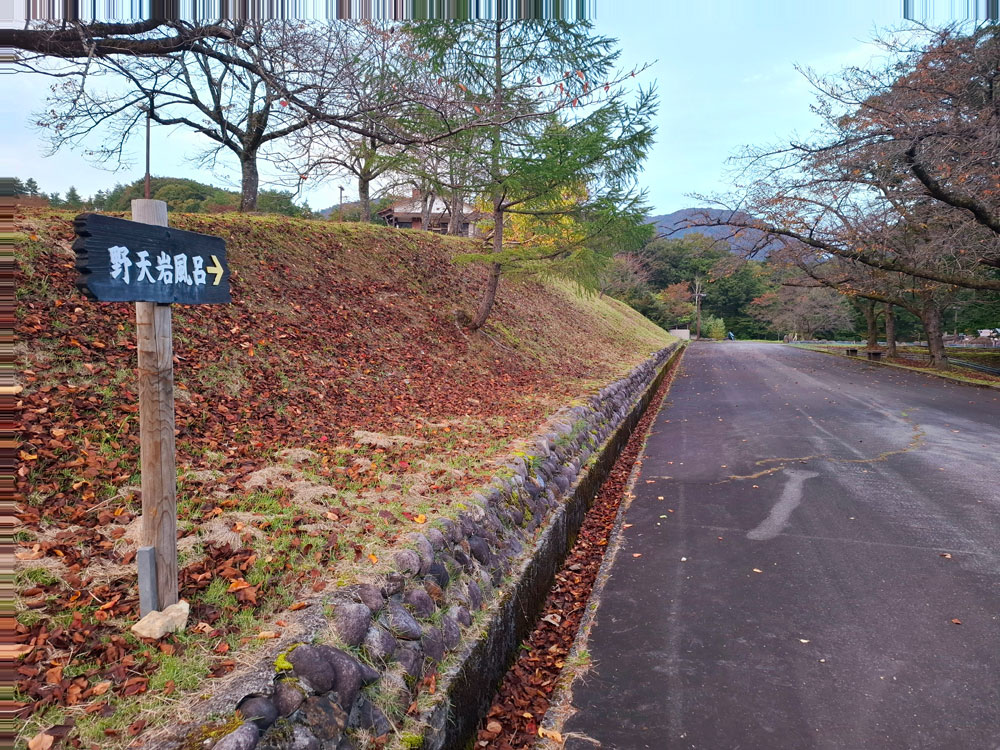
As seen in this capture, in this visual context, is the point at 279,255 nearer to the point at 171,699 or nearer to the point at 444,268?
the point at 444,268

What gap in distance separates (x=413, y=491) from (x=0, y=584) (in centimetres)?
256

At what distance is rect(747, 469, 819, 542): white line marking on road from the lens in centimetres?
561

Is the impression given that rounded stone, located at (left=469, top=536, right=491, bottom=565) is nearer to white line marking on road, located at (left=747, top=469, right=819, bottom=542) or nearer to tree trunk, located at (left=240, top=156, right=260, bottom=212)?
white line marking on road, located at (left=747, top=469, right=819, bottom=542)

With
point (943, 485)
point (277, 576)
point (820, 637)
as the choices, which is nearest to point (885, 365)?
point (943, 485)

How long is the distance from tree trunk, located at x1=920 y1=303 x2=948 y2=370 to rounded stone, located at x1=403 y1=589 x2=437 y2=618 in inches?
919

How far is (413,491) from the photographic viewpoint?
4.62 meters

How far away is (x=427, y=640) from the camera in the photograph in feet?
10.3

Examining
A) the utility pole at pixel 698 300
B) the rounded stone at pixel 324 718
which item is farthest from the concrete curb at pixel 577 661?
the utility pole at pixel 698 300

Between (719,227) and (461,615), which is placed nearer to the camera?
(461,615)

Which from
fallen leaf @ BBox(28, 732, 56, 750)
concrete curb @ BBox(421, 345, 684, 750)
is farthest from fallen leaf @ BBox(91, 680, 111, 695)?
concrete curb @ BBox(421, 345, 684, 750)

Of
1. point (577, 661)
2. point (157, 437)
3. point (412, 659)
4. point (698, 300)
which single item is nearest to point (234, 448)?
point (157, 437)

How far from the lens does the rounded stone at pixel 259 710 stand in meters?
2.22

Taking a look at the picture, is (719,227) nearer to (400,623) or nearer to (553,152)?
(553,152)

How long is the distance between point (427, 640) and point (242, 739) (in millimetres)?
1175
